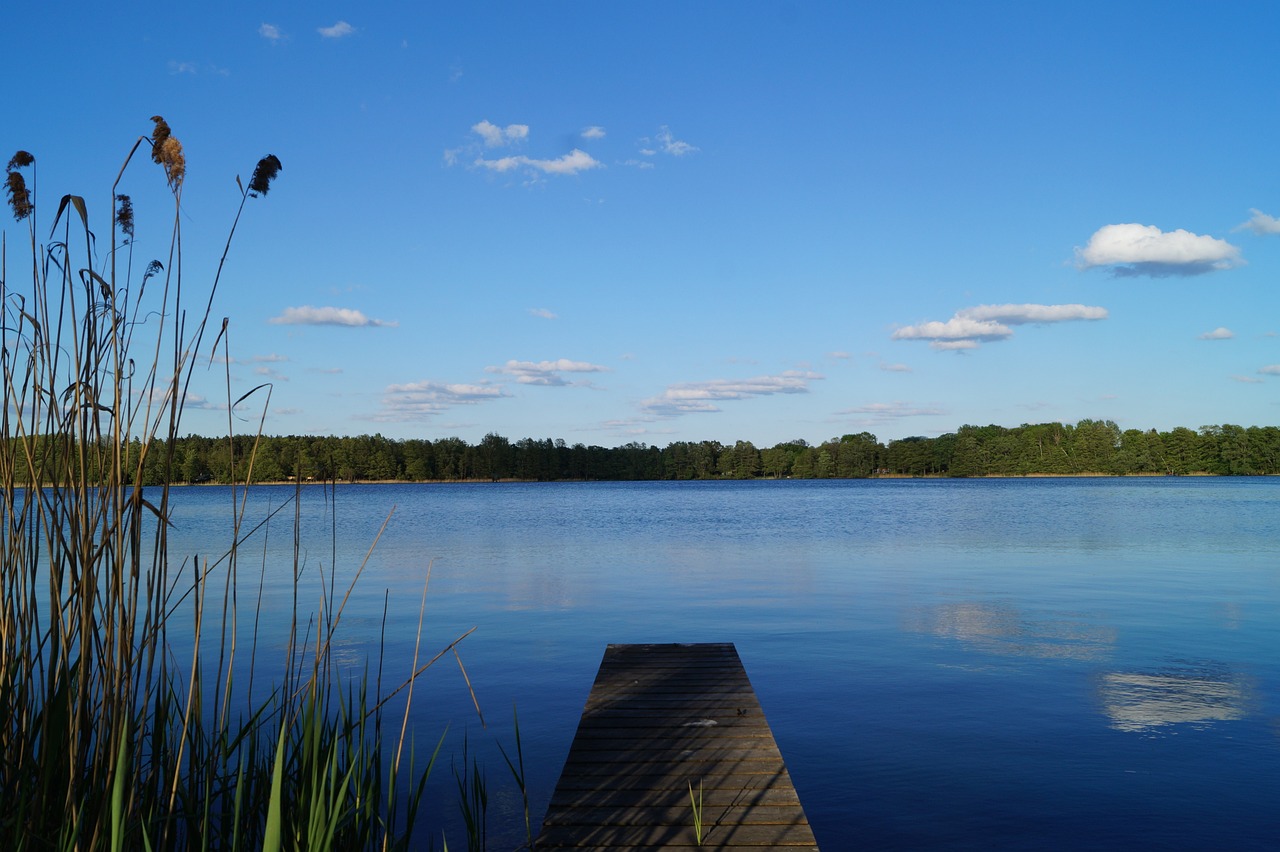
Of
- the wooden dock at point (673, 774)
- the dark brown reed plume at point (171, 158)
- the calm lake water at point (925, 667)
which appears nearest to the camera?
the dark brown reed plume at point (171, 158)

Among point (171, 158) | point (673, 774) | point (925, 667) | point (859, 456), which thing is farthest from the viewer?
point (859, 456)

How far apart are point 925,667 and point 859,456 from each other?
111229mm

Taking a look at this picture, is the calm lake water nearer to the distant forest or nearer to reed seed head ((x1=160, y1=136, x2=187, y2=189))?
reed seed head ((x1=160, y1=136, x2=187, y2=189))

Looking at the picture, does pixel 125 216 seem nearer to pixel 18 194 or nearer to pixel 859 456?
pixel 18 194

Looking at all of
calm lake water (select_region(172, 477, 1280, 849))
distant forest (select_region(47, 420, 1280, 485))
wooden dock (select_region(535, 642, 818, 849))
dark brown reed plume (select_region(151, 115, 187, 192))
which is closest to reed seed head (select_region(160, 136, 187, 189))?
dark brown reed plume (select_region(151, 115, 187, 192))

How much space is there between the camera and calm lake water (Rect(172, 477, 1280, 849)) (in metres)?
5.09

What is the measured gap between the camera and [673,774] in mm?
4328

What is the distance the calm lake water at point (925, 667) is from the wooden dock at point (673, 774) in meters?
0.58

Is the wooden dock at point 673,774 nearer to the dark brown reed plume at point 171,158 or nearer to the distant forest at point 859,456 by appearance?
the dark brown reed plume at point 171,158

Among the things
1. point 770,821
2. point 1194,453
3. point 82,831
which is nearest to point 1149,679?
point 770,821

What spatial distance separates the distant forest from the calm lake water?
221 feet

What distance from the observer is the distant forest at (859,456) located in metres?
92.1

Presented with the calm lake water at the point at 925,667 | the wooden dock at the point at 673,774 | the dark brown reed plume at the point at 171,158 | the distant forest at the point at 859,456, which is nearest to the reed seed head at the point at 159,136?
the dark brown reed plume at the point at 171,158

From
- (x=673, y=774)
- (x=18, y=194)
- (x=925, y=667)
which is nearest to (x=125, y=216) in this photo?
(x=18, y=194)
